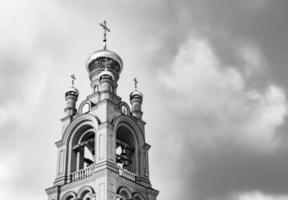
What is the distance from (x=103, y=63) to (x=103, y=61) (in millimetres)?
130

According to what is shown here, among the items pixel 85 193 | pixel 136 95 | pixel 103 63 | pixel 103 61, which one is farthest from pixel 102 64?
pixel 85 193

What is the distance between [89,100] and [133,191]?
21.2 feet

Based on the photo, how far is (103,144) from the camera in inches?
1245

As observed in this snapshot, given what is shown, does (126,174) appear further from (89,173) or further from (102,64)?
(102,64)

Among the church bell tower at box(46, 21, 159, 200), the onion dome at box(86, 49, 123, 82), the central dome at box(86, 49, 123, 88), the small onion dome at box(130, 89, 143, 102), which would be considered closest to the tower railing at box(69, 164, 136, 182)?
the church bell tower at box(46, 21, 159, 200)

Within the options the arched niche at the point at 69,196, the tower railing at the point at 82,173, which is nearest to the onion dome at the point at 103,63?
the tower railing at the point at 82,173

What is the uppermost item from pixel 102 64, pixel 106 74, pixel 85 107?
pixel 102 64

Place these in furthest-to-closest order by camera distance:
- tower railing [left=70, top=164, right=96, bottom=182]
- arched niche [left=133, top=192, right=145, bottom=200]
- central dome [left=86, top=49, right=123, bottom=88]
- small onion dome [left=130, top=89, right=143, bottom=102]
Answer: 1. small onion dome [left=130, top=89, right=143, bottom=102]
2. central dome [left=86, top=49, right=123, bottom=88]
3. arched niche [left=133, top=192, right=145, bottom=200]
4. tower railing [left=70, top=164, right=96, bottom=182]

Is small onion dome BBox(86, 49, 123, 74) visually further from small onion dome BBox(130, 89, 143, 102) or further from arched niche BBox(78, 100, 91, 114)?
arched niche BBox(78, 100, 91, 114)

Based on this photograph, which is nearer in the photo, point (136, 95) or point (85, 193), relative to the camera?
point (85, 193)

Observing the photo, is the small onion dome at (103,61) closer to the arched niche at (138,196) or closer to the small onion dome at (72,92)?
the small onion dome at (72,92)

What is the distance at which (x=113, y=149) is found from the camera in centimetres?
3167

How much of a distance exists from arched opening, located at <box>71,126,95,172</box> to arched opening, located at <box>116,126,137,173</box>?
1.57 meters

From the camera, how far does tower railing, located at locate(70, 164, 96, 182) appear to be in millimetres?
→ 31547
